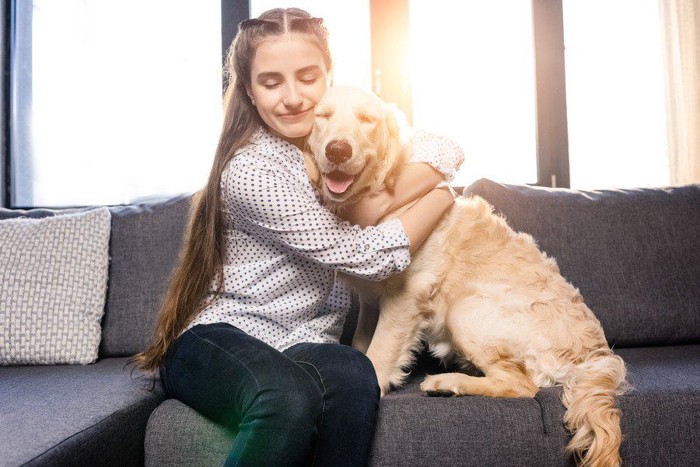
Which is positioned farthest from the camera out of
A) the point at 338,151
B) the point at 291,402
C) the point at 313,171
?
the point at 313,171

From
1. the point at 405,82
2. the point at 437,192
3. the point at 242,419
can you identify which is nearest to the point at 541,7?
the point at 405,82

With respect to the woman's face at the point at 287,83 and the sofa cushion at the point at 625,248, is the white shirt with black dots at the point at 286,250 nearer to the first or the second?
the woman's face at the point at 287,83

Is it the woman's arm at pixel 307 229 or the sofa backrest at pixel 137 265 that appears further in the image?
the sofa backrest at pixel 137 265

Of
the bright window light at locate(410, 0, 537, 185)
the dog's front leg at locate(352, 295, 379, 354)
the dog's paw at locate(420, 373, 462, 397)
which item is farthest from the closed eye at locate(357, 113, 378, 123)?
the bright window light at locate(410, 0, 537, 185)

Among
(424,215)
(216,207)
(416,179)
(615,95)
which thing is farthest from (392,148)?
(615,95)

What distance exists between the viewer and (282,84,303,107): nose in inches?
68.6

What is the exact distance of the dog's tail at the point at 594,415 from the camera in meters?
1.45

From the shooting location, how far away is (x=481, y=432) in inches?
58.8

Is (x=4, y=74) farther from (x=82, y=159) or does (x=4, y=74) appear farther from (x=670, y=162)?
(x=670, y=162)

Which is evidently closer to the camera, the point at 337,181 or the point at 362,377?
the point at 362,377

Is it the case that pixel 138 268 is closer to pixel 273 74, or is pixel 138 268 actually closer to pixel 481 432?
pixel 273 74

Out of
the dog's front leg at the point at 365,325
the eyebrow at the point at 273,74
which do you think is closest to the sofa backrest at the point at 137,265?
the dog's front leg at the point at 365,325

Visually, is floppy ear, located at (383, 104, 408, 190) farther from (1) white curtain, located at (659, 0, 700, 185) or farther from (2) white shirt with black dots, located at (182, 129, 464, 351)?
(1) white curtain, located at (659, 0, 700, 185)

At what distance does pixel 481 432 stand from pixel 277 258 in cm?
71
